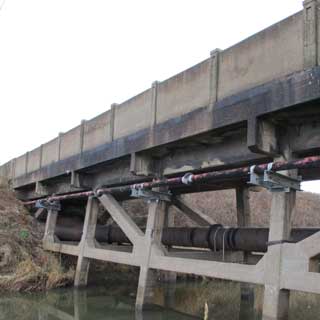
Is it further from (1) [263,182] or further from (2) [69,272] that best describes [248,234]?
(2) [69,272]

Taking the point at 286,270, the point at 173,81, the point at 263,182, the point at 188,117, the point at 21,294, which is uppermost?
the point at 173,81

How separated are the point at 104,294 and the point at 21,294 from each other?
91.5 inches

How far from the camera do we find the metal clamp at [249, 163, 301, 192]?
7359mm

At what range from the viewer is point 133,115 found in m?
11.4

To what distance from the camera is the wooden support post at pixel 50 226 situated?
16.6 metres

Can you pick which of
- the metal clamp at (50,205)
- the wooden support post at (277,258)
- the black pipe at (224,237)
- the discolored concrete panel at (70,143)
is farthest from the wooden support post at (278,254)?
the metal clamp at (50,205)

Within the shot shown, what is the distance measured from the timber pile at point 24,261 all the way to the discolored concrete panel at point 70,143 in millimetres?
3155

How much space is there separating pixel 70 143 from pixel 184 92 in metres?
6.50

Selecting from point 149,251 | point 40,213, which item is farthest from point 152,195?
point 40,213

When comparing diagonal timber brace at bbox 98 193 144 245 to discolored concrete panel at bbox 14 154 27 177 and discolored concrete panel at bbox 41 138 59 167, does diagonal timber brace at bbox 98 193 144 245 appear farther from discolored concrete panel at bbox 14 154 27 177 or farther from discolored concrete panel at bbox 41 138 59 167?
discolored concrete panel at bbox 14 154 27 177

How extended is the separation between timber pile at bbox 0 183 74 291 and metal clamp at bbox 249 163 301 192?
8.61 metres

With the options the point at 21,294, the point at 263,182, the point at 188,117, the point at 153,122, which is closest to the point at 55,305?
the point at 21,294

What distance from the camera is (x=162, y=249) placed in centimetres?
1029

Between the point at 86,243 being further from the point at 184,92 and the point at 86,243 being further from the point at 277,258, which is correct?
the point at 277,258
